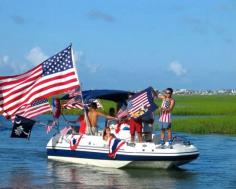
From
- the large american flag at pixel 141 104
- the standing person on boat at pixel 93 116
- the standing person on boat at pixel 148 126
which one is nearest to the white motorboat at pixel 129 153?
the standing person on boat at pixel 148 126

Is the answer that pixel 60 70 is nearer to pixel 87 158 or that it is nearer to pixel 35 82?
pixel 35 82

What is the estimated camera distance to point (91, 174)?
74.8 feet

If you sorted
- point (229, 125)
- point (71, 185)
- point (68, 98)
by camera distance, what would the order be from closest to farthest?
point (71, 185) → point (68, 98) → point (229, 125)

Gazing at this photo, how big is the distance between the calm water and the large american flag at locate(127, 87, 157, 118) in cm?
191

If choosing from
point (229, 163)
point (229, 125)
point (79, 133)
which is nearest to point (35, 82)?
point (79, 133)

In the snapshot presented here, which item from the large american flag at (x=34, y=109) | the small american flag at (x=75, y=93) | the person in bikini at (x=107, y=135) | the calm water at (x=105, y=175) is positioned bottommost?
the calm water at (x=105, y=175)

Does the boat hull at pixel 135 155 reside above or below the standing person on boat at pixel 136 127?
below

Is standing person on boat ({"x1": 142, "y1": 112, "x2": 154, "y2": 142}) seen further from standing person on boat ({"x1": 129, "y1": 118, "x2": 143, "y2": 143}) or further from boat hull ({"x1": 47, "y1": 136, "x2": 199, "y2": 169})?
boat hull ({"x1": 47, "y1": 136, "x2": 199, "y2": 169})

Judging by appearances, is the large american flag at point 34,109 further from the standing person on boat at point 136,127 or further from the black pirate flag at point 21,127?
the standing person on boat at point 136,127

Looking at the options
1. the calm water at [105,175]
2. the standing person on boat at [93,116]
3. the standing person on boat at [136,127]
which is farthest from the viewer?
the standing person on boat at [93,116]

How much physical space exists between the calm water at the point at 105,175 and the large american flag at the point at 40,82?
7.80 feet

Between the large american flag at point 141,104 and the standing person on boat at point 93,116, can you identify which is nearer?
the large american flag at point 141,104

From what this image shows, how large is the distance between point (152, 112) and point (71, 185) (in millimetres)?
4544

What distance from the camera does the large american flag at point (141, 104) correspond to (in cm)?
2330
